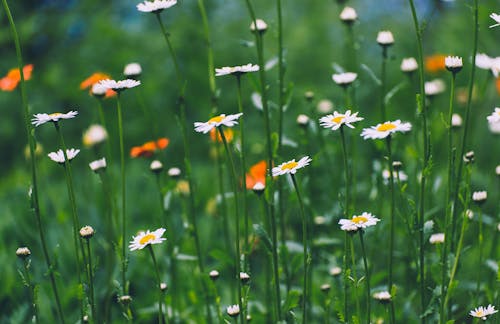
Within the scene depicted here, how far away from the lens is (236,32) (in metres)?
4.20

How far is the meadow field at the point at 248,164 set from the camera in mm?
1617

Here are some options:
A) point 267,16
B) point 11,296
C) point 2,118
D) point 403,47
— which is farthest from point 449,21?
point 11,296

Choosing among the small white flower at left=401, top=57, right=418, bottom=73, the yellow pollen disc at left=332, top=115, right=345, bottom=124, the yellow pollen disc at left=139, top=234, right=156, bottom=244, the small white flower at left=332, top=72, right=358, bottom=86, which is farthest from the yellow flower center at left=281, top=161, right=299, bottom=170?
the small white flower at left=401, top=57, right=418, bottom=73

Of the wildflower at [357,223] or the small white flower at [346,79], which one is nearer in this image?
the wildflower at [357,223]

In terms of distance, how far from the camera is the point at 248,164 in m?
3.47

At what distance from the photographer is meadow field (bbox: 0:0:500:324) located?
5.31ft

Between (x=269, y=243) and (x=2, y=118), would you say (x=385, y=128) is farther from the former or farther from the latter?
(x=2, y=118)

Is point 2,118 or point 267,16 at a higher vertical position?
point 267,16

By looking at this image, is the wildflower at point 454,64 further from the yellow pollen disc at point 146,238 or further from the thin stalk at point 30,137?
the thin stalk at point 30,137

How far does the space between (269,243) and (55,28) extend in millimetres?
3084

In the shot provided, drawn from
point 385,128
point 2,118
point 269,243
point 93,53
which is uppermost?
point 385,128

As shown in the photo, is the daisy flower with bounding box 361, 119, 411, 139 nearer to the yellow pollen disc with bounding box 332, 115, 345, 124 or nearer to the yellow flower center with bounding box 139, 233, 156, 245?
the yellow pollen disc with bounding box 332, 115, 345, 124

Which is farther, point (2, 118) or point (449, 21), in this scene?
point (449, 21)

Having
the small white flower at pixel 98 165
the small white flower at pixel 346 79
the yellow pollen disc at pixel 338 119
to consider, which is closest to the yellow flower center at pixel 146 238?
the small white flower at pixel 98 165
